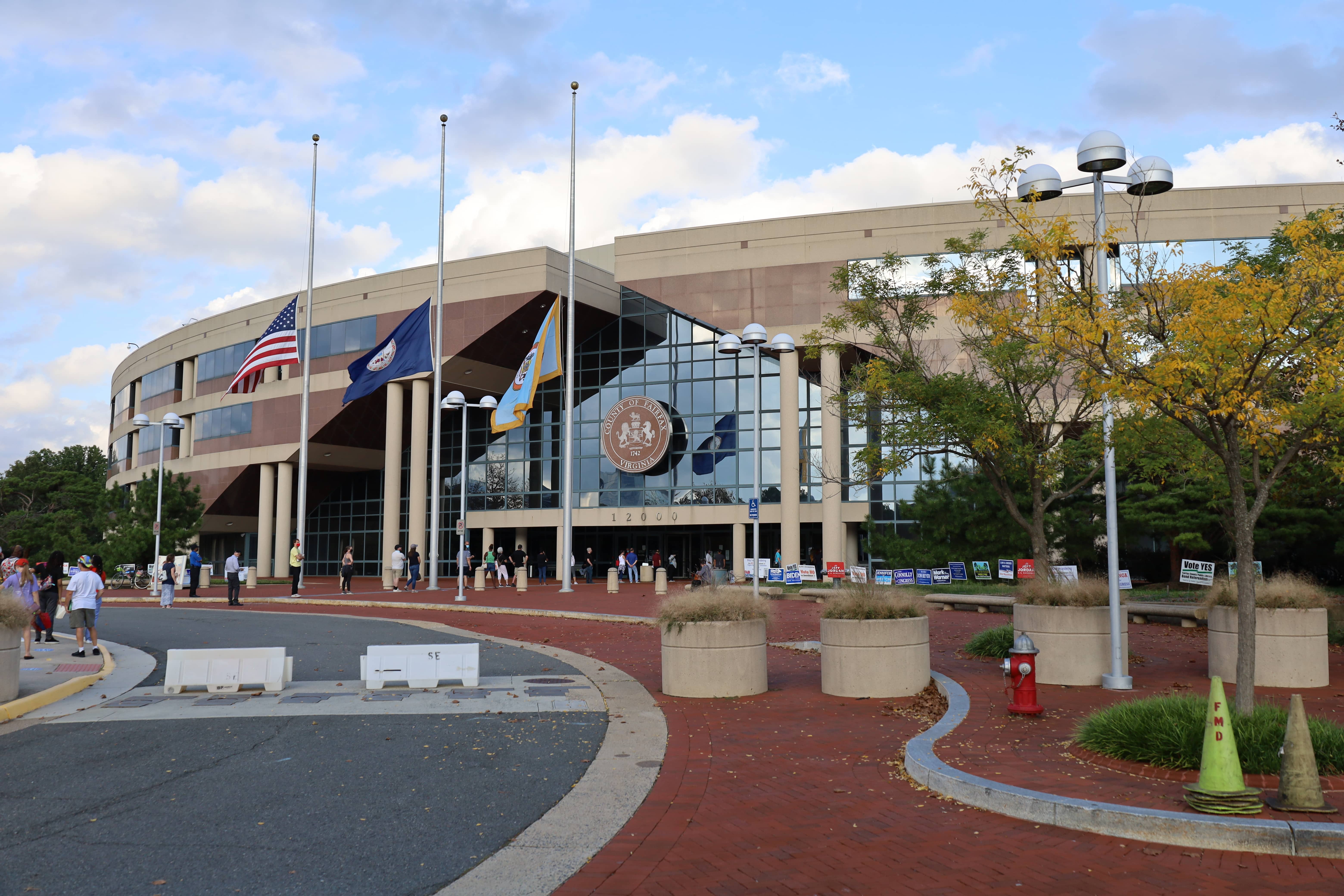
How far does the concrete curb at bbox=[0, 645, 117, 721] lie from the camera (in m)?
10.8

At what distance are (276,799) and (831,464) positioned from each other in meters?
35.4

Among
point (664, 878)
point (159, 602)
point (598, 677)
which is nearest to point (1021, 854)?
point (664, 878)

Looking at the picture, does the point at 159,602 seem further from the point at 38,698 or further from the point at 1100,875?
the point at 1100,875

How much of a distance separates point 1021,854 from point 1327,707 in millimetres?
6729

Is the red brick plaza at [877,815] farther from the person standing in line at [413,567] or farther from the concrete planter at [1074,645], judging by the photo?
the person standing in line at [413,567]

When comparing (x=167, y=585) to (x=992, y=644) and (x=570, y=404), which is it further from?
(x=992, y=644)

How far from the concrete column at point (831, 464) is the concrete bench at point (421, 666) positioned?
82.2ft

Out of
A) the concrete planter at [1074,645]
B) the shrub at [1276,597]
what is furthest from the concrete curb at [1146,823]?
the shrub at [1276,597]

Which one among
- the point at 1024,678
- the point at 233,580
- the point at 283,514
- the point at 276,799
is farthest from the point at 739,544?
the point at 276,799

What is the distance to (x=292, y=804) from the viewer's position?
710 cm

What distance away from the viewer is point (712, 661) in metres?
11.8

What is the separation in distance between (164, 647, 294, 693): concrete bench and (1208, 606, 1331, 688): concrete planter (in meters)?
11.8

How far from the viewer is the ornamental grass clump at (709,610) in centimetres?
1201

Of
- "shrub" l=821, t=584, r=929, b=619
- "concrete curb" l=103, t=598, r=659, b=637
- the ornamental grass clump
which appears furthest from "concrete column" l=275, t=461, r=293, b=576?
"shrub" l=821, t=584, r=929, b=619
